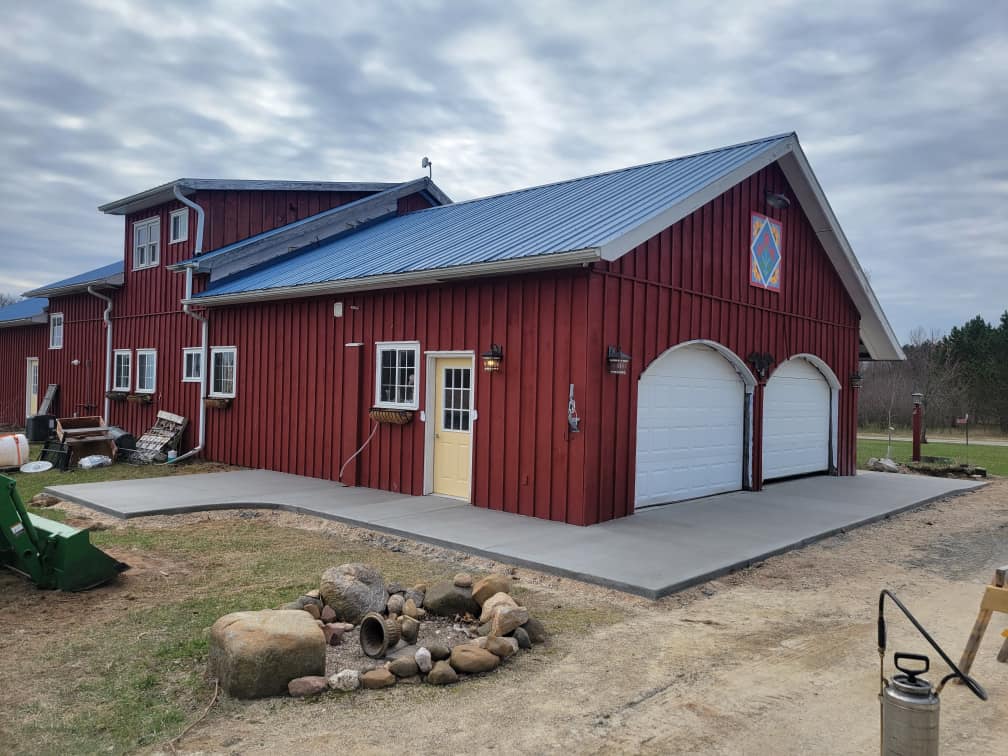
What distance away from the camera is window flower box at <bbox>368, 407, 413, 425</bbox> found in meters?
10.0

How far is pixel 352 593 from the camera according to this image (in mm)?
4918

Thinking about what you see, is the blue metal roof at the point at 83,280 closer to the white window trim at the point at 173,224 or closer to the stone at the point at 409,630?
the white window trim at the point at 173,224

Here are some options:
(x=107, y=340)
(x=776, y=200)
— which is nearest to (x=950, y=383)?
(x=776, y=200)

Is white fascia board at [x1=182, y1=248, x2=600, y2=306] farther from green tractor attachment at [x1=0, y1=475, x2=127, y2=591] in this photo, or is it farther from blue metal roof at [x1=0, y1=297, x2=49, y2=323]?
blue metal roof at [x1=0, y1=297, x2=49, y2=323]

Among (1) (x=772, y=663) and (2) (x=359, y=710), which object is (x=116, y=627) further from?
(1) (x=772, y=663)

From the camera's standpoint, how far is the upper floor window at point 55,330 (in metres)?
19.3

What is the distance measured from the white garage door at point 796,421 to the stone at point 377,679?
9.09m

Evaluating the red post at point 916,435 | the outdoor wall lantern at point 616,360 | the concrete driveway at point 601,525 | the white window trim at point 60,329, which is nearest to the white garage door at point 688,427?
the concrete driveway at point 601,525

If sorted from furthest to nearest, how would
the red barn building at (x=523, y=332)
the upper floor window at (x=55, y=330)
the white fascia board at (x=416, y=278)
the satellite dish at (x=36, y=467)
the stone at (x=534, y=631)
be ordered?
the upper floor window at (x=55, y=330)
the satellite dish at (x=36, y=467)
the red barn building at (x=523, y=332)
the white fascia board at (x=416, y=278)
the stone at (x=534, y=631)

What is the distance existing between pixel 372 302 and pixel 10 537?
5975mm

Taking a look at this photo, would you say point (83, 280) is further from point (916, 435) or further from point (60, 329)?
point (916, 435)

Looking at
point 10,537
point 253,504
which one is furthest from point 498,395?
point 10,537

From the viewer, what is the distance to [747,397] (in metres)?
11.3

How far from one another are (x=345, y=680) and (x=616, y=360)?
16.8ft
